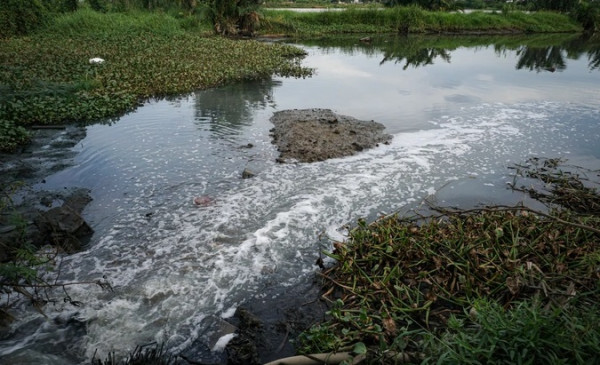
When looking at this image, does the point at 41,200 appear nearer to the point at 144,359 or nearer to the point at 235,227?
the point at 235,227

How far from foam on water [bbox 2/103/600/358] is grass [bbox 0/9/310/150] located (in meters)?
3.83

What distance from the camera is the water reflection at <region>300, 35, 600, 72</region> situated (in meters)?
18.8

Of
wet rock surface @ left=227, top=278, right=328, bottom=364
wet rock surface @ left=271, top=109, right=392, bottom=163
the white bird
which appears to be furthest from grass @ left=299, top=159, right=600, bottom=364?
the white bird

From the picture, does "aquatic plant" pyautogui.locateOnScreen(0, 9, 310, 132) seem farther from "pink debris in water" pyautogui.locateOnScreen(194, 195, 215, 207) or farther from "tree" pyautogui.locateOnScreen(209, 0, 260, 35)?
"pink debris in water" pyautogui.locateOnScreen(194, 195, 215, 207)

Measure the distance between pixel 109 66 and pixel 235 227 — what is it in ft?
32.3

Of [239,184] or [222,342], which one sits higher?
[239,184]

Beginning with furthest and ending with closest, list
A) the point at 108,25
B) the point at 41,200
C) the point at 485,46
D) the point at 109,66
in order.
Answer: the point at 485,46, the point at 108,25, the point at 109,66, the point at 41,200

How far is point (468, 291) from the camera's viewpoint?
3566 mm

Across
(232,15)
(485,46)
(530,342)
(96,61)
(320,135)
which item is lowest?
(320,135)

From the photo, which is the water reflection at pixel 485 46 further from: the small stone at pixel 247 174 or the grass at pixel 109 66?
the small stone at pixel 247 174

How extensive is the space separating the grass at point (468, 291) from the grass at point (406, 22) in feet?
79.6

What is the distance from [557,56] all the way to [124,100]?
75.9 feet

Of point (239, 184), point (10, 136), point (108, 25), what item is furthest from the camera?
point (108, 25)

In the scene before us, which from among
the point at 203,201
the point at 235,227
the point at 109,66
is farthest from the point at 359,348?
the point at 109,66
